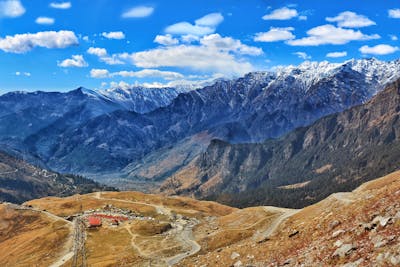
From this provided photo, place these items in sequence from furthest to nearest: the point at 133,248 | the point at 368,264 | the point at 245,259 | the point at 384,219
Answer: the point at 133,248
the point at 245,259
the point at 384,219
the point at 368,264

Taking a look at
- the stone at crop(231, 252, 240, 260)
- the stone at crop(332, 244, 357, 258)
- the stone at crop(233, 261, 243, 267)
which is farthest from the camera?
the stone at crop(231, 252, 240, 260)

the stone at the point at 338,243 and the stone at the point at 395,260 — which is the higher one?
the stone at the point at 395,260

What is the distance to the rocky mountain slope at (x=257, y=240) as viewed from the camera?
5031 centimetres

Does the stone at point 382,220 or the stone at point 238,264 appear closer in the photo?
the stone at point 382,220

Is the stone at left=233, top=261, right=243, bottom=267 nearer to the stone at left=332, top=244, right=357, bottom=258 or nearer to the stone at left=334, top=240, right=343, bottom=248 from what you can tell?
the stone at left=334, top=240, right=343, bottom=248

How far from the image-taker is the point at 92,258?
148 metres

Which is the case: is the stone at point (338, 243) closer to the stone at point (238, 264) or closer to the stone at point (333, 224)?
the stone at point (333, 224)

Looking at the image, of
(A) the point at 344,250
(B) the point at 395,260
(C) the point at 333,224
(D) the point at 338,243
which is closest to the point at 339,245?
(D) the point at 338,243

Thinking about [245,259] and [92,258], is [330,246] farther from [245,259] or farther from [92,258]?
[92,258]

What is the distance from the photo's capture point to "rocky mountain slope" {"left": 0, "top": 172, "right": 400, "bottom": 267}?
5031cm

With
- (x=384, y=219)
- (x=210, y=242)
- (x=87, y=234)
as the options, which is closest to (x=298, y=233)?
(x=384, y=219)

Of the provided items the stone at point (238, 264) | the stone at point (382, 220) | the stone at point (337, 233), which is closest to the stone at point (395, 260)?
the stone at point (382, 220)

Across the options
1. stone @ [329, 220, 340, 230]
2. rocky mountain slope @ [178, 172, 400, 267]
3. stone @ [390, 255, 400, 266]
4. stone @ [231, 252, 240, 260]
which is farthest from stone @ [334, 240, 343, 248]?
stone @ [231, 252, 240, 260]

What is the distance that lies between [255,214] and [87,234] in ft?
221
